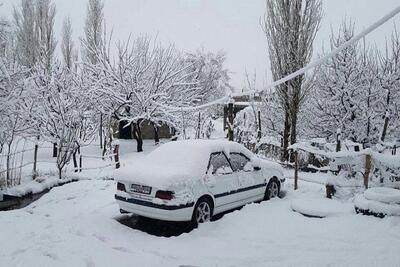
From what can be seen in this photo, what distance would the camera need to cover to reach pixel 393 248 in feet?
16.6

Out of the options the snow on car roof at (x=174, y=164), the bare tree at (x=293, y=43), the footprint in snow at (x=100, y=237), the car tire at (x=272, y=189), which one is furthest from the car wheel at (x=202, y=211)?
the bare tree at (x=293, y=43)

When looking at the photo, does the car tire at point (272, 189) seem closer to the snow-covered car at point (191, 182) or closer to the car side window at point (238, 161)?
the snow-covered car at point (191, 182)

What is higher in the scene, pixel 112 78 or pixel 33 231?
pixel 112 78

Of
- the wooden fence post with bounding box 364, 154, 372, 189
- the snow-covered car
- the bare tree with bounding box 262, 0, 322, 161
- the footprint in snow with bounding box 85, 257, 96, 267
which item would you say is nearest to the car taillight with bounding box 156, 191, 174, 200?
the snow-covered car

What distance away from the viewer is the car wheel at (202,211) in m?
6.46

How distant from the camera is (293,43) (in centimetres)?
1617

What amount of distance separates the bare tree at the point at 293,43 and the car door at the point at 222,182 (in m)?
9.30

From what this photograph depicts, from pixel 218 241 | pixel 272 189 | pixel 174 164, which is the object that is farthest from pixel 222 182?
pixel 272 189

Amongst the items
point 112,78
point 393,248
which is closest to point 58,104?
point 112,78

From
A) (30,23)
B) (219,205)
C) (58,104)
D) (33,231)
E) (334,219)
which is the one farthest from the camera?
(30,23)

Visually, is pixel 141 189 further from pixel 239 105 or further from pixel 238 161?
pixel 239 105

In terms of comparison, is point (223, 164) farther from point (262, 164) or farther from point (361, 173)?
point (361, 173)

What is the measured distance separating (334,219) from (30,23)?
32.3 metres

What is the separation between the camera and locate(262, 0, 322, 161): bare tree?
52.8ft
